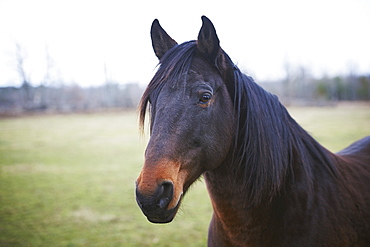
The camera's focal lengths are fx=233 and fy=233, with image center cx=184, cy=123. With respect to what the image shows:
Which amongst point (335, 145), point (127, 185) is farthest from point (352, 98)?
point (127, 185)

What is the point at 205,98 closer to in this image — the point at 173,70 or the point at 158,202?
the point at 173,70

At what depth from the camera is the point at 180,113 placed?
1.48 metres

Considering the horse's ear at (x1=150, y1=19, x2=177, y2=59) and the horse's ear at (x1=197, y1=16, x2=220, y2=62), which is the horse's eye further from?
the horse's ear at (x1=150, y1=19, x2=177, y2=59)

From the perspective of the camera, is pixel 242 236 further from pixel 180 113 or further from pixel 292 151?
pixel 180 113

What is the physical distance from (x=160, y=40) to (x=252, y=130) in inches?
41.5

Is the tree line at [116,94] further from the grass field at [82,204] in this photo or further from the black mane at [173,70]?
the black mane at [173,70]

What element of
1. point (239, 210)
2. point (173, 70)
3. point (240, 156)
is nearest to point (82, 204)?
point (239, 210)

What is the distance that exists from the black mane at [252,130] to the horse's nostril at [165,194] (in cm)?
57

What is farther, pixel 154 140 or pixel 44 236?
pixel 44 236

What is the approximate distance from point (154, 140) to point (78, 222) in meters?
4.89

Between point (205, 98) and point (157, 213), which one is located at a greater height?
point (205, 98)

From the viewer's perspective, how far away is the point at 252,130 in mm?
1732

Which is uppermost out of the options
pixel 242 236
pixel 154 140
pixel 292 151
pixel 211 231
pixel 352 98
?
pixel 154 140

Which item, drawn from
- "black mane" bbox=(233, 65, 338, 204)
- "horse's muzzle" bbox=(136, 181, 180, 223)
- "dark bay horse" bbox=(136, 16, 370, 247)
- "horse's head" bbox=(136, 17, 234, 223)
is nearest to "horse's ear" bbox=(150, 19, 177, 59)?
"dark bay horse" bbox=(136, 16, 370, 247)
